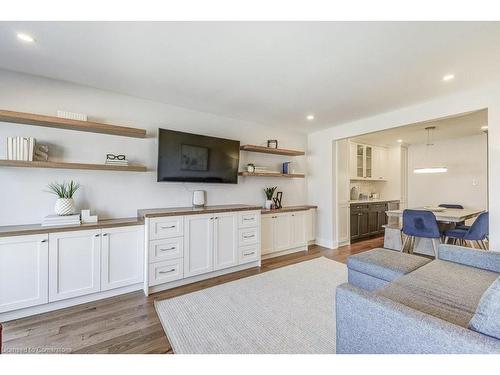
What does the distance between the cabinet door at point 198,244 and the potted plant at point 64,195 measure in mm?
1175

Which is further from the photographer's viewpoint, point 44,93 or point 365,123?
point 365,123

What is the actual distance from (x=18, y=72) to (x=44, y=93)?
0.25m

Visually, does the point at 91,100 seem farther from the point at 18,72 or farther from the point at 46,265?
the point at 46,265

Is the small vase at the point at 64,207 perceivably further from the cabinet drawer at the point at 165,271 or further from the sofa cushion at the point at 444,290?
the sofa cushion at the point at 444,290

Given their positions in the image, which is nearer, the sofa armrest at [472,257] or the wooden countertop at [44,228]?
the sofa armrest at [472,257]

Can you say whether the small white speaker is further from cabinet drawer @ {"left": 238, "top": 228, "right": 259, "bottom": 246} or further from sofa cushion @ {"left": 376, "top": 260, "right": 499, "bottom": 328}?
sofa cushion @ {"left": 376, "top": 260, "right": 499, "bottom": 328}

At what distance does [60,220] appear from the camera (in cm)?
226

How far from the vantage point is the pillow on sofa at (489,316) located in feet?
2.98

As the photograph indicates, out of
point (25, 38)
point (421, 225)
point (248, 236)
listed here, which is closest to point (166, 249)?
point (248, 236)

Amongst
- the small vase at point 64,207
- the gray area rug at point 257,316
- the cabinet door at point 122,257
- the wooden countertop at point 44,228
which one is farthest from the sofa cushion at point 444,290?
the small vase at point 64,207

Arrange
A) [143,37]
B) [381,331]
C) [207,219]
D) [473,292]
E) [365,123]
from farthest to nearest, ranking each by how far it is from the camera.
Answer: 1. [365,123]
2. [207,219]
3. [143,37]
4. [473,292]
5. [381,331]

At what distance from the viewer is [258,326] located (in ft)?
6.29

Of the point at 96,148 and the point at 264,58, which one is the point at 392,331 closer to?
the point at 264,58

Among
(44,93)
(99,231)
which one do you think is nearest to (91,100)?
(44,93)
